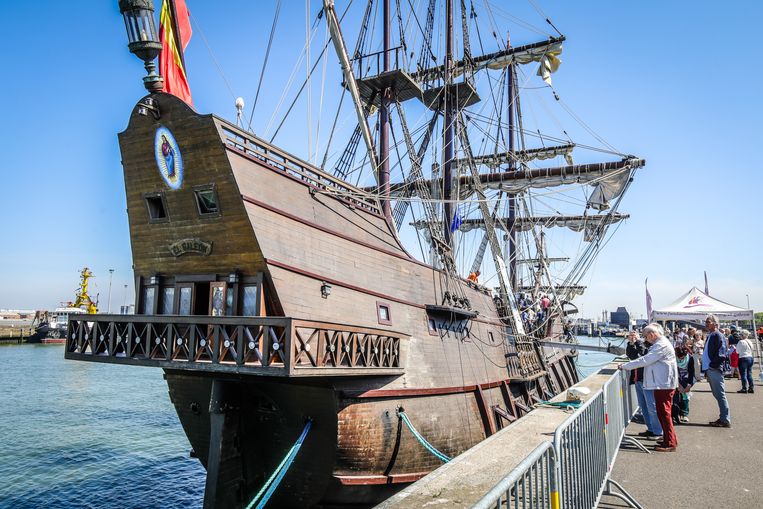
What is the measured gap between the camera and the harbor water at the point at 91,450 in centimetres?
1257

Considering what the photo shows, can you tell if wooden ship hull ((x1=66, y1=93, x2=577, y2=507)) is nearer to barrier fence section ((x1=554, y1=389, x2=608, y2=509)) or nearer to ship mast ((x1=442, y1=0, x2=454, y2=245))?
barrier fence section ((x1=554, y1=389, x2=608, y2=509))

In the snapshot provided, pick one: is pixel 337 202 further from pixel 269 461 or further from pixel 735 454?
pixel 735 454

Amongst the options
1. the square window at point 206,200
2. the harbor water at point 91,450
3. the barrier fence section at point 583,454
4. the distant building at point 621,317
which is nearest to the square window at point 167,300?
the square window at point 206,200

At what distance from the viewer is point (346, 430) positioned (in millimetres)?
8273

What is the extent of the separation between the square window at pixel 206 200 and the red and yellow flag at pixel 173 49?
179cm

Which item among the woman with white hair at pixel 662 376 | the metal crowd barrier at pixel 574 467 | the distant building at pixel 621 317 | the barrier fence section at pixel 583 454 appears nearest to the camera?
the metal crowd barrier at pixel 574 467

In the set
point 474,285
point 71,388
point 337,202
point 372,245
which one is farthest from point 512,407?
point 71,388

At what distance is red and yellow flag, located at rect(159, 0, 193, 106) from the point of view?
8.41m

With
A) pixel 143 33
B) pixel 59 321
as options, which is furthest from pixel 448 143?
pixel 59 321

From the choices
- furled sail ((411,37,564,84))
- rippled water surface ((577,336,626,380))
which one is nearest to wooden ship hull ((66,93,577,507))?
rippled water surface ((577,336,626,380))

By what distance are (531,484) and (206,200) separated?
20.9 ft

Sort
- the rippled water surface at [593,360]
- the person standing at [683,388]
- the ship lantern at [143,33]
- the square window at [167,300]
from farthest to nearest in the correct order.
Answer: the rippled water surface at [593,360], the person standing at [683,388], the square window at [167,300], the ship lantern at [143,33]

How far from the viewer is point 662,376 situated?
6.72 meters

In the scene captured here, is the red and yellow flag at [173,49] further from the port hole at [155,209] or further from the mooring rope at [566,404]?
the mooring rope at [566,404]
